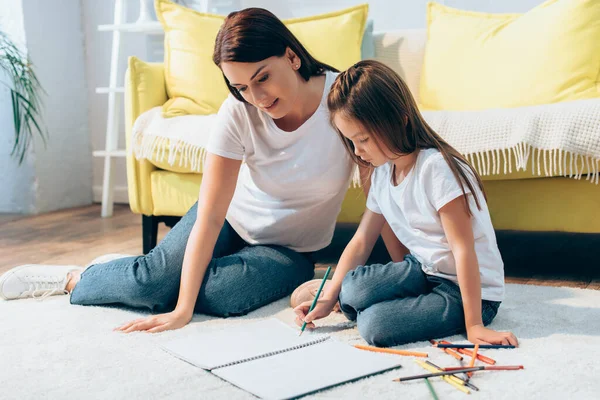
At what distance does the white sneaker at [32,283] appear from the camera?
4.98 feet

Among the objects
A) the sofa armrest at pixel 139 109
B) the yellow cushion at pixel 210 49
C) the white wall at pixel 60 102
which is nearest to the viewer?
the sofa armrest at pixel 139 109

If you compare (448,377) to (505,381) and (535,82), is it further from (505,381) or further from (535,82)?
(535,82)

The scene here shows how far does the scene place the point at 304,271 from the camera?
4.90 ft

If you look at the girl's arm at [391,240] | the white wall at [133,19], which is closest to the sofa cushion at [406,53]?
the white wall at [133,19]

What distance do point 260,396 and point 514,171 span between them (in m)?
0.97

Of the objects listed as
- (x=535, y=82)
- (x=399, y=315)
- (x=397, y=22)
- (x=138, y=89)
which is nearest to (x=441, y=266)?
(x=399, y=315)

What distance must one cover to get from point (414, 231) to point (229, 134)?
423mm

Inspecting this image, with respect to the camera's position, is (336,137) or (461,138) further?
(461,138)

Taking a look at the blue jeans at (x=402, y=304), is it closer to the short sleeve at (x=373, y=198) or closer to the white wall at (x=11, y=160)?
the short sleeve at (x=373, y=198)

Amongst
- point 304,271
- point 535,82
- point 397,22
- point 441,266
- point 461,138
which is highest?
point 397,22

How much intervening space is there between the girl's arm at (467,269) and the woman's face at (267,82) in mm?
362

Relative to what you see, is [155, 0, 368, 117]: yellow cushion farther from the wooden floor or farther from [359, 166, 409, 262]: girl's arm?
[359, 166, 409, 262]: girl's arm

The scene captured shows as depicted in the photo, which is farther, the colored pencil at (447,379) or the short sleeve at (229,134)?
the short sleeve at (229,134)

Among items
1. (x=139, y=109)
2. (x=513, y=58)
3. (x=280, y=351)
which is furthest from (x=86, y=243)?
(x=513, y=58)
